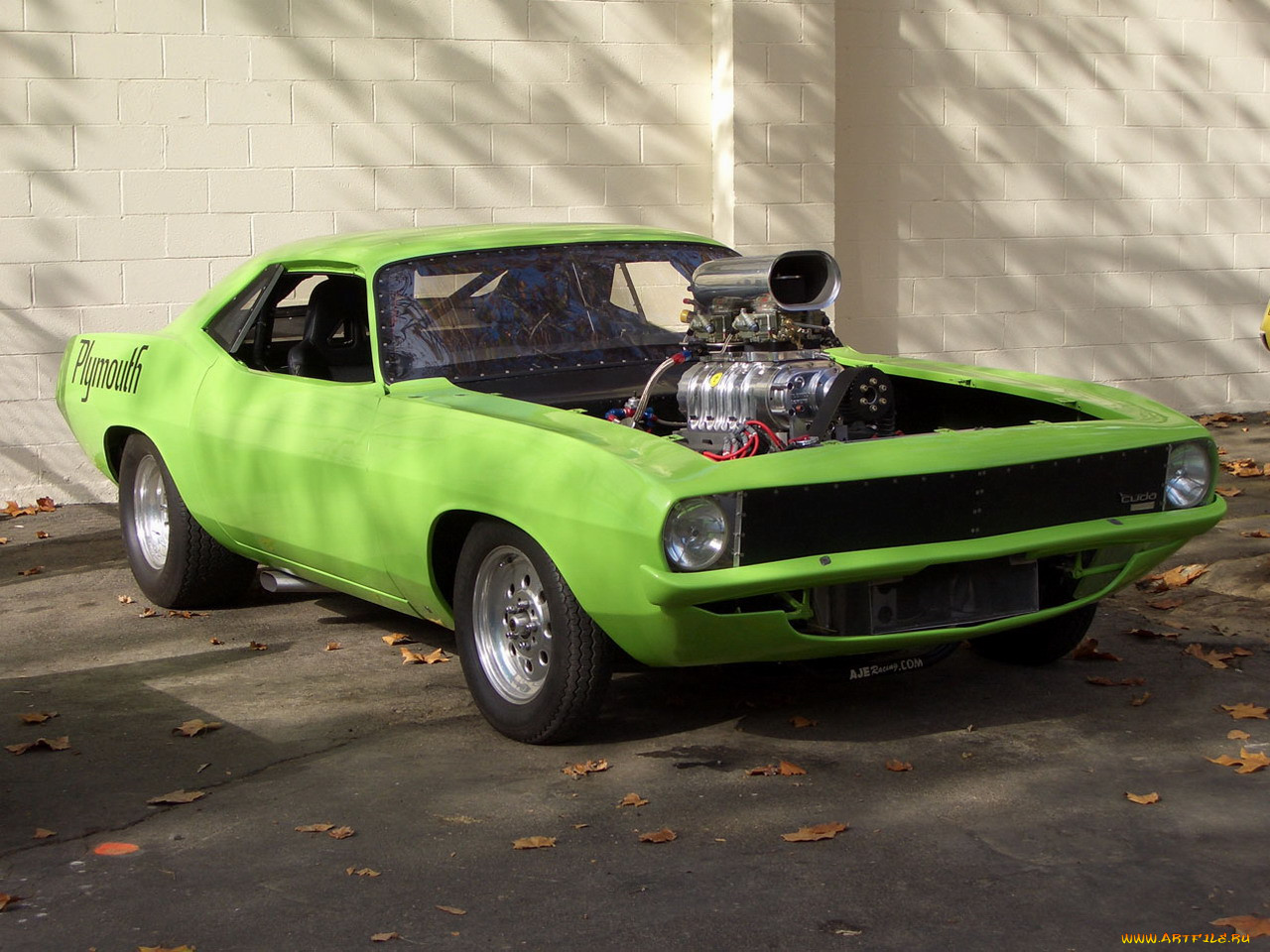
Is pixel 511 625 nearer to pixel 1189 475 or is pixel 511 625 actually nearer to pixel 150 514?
pixel 1189 475

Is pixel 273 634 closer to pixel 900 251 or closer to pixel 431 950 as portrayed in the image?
pixel 431 950

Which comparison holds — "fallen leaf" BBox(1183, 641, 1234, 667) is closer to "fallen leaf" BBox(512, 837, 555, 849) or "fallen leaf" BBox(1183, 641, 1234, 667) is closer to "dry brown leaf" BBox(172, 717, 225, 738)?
"fallen leaf" BBox(512, 837, 555, 849)

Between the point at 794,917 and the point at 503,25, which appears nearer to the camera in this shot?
the point at 794,917

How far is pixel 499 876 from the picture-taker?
386cm

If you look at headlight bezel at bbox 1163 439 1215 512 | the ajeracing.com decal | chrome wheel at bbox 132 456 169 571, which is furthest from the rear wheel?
the ajeracing.com decal

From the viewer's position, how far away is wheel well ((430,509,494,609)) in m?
5.01

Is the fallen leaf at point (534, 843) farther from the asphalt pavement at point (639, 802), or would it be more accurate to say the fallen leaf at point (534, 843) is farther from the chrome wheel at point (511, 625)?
the chrome wheel at point (511, 625)

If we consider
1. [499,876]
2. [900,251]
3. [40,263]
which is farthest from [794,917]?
[900,251]

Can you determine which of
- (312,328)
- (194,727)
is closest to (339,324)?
(312,328)

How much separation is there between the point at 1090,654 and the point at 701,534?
2000mm

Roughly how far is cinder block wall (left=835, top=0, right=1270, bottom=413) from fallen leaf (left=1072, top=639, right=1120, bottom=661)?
5.24 metres

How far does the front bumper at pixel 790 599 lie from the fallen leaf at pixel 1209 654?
0.86 m

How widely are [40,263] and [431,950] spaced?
6.58 m

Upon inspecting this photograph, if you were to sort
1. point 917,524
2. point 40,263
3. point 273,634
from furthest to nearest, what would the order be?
point 40,263 → point 273,634 → point 917,524
